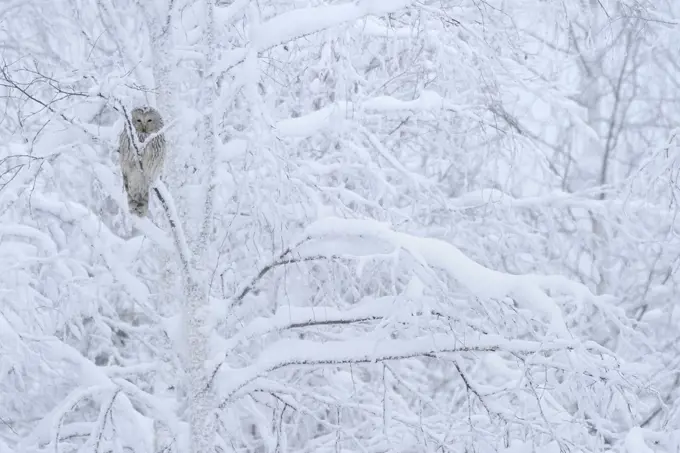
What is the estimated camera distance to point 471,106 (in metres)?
5.27

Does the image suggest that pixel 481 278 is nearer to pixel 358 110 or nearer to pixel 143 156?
pixel 358 110

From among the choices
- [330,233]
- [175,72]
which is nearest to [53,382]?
[175,72]

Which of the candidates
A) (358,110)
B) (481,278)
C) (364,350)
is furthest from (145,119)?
(481,278)

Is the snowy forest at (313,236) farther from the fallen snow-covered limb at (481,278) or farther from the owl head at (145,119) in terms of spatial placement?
the owl head at (145,119)

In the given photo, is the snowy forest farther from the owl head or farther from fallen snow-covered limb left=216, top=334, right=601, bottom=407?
the owl head

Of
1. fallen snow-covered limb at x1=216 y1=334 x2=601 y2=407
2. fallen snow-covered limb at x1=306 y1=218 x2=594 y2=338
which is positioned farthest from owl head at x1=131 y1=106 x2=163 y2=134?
fallen snow-covered limb at x1=216 y1=334 x2=601 y2=407

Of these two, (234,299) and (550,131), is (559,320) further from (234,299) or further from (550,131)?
(550,131)

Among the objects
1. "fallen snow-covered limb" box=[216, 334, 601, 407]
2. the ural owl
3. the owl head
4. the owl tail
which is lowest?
"fallen snow-covered limb" box=[216, 334, 601, 407]

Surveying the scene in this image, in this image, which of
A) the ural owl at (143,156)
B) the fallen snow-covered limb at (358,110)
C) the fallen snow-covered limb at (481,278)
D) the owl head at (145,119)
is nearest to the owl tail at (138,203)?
the ural owl at (143,156)

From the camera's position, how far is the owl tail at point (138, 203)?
13.9ft

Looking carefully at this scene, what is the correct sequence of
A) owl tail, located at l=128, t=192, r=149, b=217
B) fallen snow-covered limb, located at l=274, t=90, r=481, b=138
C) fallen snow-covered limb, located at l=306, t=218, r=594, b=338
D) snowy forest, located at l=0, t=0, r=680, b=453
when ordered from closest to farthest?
fallen snow-covered limb, located at l=306, t=218, r=594, b=338 < snowy forest, located at l=0, t=0, r=680, b=453 < owl tail, located at l=128, t=192, r=149, b=217 < fallen snow-covered limb, located at l=274, t=90, r=481, b=138

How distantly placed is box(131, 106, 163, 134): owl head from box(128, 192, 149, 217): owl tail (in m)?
0.30

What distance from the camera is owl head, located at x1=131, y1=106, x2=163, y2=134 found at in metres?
4.17

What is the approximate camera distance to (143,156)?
4.07m
